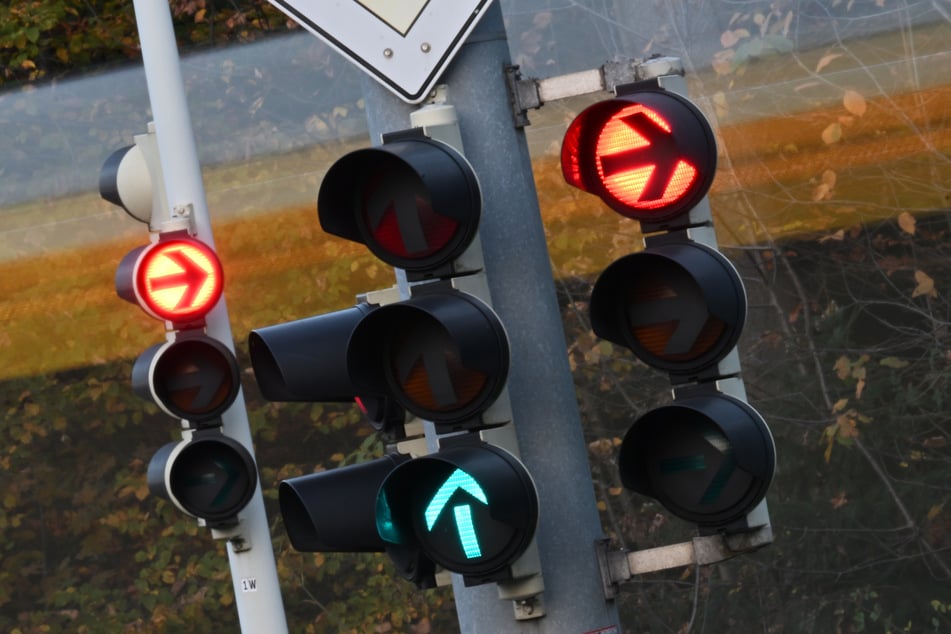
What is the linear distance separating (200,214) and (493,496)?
419 cm

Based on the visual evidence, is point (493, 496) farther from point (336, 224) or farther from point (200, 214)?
point (200, 214)

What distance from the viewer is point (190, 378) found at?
20.5 ft

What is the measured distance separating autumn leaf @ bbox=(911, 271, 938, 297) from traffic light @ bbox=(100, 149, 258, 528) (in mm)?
5426

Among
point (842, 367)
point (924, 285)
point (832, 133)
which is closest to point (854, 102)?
point (832, 133)

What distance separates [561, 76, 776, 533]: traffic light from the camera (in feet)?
9.61

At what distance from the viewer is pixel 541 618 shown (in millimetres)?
3176

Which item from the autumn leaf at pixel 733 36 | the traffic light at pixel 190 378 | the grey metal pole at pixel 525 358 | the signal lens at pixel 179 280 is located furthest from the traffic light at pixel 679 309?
the autumn leaf at pixel 733 36

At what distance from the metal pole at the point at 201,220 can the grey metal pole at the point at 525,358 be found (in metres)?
3.49

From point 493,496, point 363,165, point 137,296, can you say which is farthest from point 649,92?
point 137,296

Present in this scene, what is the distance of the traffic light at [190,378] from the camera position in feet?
20.4

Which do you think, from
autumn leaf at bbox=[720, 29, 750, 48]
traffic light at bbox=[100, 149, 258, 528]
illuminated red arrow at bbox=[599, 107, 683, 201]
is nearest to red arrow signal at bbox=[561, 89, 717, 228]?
illuminated red arrow at bbox=[599, 107, 683, 201]

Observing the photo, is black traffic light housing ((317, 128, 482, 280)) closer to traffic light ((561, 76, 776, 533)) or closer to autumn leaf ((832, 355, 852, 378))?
traffic light ((561, 76, 776, 533))

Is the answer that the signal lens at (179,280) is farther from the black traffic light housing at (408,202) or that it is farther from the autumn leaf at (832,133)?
the autumn leaf at (832,133)

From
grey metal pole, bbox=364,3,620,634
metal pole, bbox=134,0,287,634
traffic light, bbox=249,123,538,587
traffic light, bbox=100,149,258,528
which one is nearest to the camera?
traffic light, bbox=249,123,538,587
